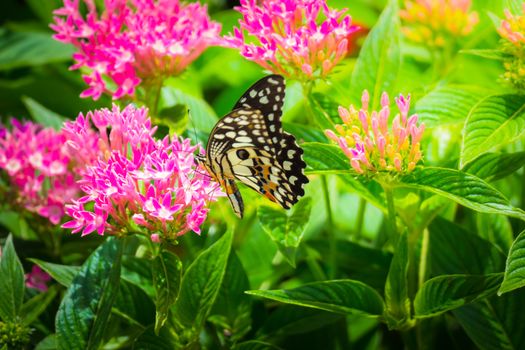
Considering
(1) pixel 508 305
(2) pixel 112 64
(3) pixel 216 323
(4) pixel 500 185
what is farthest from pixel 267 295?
(4) pixel 500 185

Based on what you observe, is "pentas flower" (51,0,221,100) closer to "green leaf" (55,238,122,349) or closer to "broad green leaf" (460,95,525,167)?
"green leaf" (55,238,122,349)

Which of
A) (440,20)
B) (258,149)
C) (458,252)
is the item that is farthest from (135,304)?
(440,20)

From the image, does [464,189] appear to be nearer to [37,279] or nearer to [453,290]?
[453,290]

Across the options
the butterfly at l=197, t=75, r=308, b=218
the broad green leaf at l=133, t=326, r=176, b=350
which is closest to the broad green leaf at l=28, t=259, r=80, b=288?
the broad green leaf at l=133, t=326, r=176, b=350

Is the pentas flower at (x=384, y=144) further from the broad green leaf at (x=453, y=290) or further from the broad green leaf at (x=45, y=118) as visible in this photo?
the broad green leaf at (x=45, y=118)

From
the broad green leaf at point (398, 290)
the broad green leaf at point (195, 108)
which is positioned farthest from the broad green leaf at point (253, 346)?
the broad green leaf at point (195, 108)
